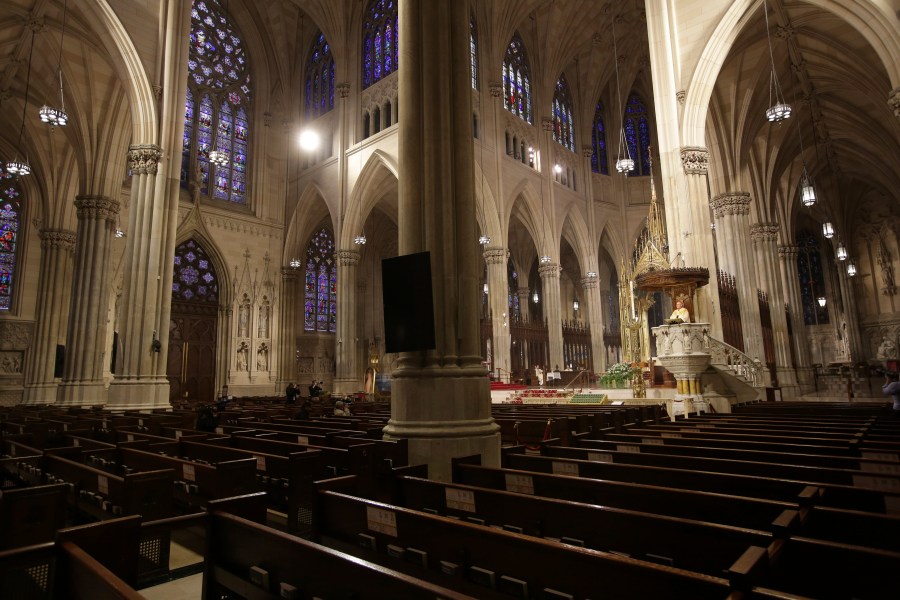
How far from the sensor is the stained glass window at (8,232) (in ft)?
69.4

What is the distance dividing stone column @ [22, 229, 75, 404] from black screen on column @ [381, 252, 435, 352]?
2105cm

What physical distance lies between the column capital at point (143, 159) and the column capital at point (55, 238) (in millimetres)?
9698

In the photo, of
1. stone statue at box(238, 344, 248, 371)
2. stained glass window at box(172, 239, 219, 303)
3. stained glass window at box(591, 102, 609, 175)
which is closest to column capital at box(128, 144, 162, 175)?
stained glass window at box(172, 239, 219, 303)

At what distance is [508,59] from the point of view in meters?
26.5

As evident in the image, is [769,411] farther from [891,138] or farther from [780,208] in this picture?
[780,208]

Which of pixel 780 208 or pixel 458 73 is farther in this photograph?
pixel 780 208

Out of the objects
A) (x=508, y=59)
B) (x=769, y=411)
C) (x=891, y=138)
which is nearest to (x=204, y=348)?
(x=508, y=59)

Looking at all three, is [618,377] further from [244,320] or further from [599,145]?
[599,145]

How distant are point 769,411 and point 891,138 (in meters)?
21.8

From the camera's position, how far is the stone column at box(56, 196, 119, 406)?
1670cm

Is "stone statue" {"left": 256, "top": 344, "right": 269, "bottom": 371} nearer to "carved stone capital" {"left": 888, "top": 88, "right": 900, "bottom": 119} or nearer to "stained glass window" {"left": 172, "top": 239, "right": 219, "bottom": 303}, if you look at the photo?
"stained glass window" {"left": 172, "top": 239, "right": 219, "bottom": 303}

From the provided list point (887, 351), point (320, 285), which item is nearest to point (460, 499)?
point (320, 285)

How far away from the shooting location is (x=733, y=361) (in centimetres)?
1389

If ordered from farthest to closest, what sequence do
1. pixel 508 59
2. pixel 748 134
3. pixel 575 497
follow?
pixel 508 59 → pixel 748 134 → pixel 575 497
